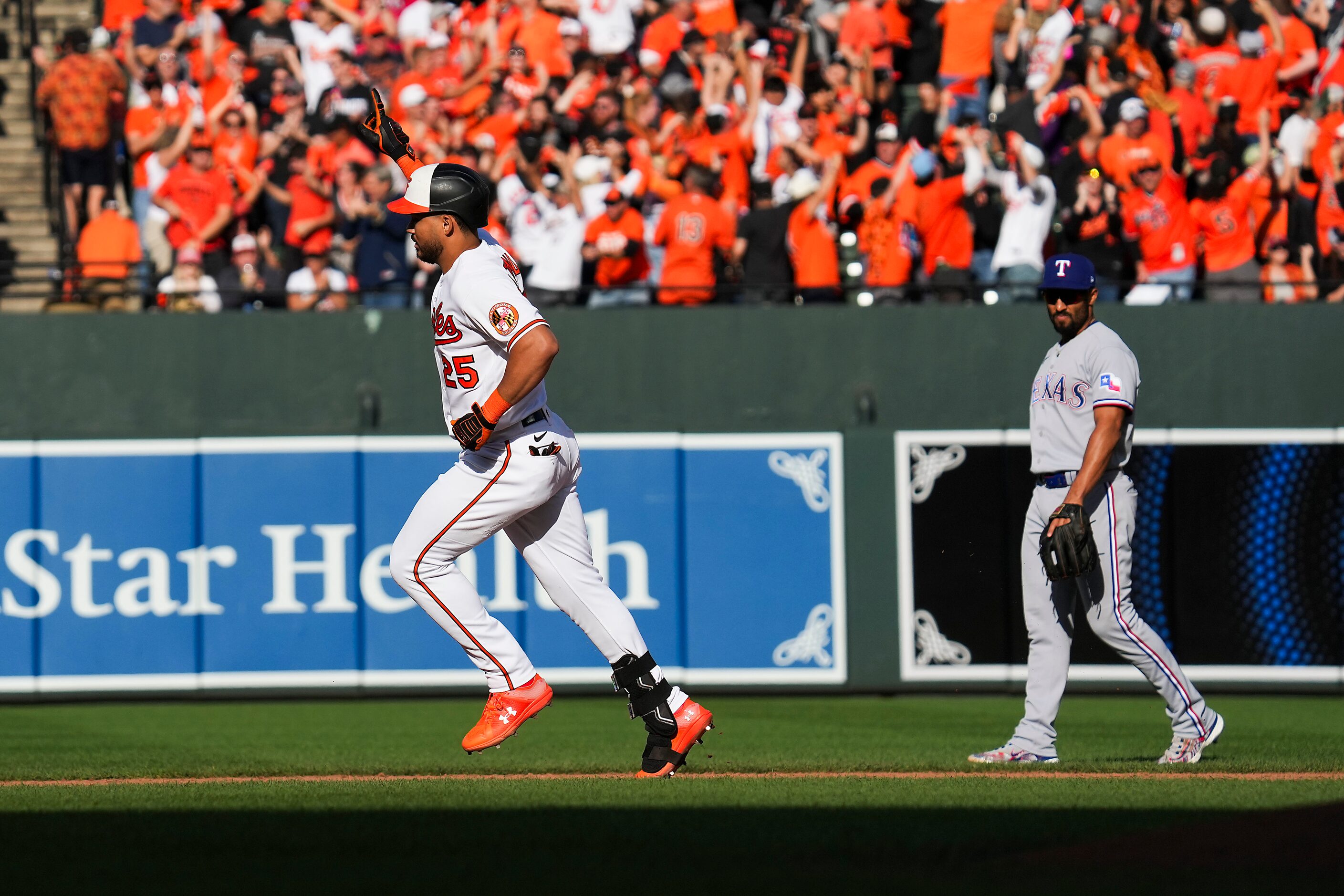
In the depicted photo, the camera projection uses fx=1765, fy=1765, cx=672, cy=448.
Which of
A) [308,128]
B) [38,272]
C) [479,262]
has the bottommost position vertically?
[479,262]

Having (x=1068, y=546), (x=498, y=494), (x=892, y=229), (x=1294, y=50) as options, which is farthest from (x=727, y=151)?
(x=498, y=494)

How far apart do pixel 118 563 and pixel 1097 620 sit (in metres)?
7.87

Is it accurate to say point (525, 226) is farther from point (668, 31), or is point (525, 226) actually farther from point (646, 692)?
point (646, 692)

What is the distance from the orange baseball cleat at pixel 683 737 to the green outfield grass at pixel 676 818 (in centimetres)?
8

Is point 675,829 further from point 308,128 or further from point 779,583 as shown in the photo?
point 308,128

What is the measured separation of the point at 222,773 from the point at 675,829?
2918mm

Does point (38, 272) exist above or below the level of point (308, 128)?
below

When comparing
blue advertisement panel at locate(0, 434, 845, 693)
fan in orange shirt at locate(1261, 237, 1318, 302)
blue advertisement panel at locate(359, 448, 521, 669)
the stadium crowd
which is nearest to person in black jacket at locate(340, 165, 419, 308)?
the stadium crowd

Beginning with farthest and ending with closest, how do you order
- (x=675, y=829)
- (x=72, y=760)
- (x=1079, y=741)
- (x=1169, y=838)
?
(x=1079, y=741), (x=72, y=760), (x=675, y=829), (x=1169, y=838)

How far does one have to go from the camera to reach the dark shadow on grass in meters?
4.60

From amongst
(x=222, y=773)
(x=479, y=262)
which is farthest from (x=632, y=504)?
(x=479, y=262)

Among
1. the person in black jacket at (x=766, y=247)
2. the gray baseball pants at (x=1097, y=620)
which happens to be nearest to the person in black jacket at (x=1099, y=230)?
the person in black jacket at (x=766, y=247)

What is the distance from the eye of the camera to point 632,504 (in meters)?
12.8

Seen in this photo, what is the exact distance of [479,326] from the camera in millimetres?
6508
